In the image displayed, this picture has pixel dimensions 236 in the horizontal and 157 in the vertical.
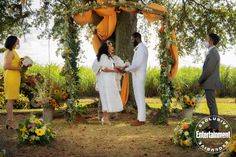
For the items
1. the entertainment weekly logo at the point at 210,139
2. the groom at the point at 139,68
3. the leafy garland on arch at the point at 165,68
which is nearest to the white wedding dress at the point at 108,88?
the groom at the point at 139,68

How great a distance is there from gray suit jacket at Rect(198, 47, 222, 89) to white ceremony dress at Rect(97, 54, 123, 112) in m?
2.88

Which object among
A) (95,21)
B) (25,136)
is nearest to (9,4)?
(95,21)

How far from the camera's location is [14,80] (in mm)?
12211

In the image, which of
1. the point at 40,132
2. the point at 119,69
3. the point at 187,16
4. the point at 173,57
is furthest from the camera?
the point at 187,16

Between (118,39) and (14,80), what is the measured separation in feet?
14.7

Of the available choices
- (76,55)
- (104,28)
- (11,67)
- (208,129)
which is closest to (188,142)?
(208,129)

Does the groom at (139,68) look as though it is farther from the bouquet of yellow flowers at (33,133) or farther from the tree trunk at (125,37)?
the bouquet of yellow flowers at (33,133)

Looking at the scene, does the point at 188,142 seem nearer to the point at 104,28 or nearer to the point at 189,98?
the point at 189,98

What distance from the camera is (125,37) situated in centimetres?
1588

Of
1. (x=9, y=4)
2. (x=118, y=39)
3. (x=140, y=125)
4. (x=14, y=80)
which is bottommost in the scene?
(x=140, y=125)

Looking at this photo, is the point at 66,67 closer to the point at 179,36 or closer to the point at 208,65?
the point at 208,65

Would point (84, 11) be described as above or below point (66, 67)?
above

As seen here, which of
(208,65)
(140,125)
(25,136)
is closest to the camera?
(25,136)

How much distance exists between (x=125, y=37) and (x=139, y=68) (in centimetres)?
277
